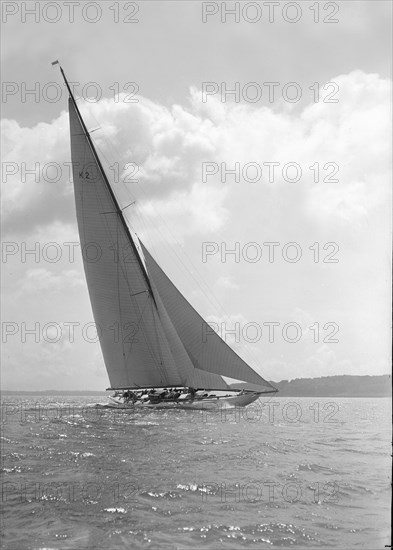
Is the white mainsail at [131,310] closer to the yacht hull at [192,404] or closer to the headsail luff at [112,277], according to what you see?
the headsail luff at [112,277]

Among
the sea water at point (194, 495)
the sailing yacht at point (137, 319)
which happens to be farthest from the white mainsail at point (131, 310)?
the sea water at point (194, 495)

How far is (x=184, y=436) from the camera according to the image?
22.1 metres

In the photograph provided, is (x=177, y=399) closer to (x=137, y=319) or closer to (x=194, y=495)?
(x=137, y=319)

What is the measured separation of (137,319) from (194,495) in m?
29.5

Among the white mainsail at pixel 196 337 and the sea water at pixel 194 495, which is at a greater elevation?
the white mainsail at pixel 196 337

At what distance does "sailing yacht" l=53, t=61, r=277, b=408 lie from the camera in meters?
39.4

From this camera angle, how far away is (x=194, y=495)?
1110 cm

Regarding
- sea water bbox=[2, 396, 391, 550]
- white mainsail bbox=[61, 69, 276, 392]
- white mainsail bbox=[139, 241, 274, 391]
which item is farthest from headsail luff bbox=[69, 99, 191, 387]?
sea water bbox=[2, 396, 391, 550]

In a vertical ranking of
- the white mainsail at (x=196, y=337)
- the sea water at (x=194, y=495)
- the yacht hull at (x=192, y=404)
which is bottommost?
the yacht hull at (x=192, y=404)

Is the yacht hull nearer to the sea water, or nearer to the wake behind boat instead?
the wake behind boat

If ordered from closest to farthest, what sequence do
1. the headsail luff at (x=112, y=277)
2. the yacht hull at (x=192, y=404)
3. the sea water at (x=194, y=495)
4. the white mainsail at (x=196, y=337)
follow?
the sea water at (x=194, y=495) → the headsail luff at (x=112, y=277) → the yacht hull at (x=192, y=404) → the white mainsail at (x=196, y=337)

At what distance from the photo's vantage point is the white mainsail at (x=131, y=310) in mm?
39375

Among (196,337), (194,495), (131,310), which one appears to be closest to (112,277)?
(131,310)

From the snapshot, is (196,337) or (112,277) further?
(196,337)
